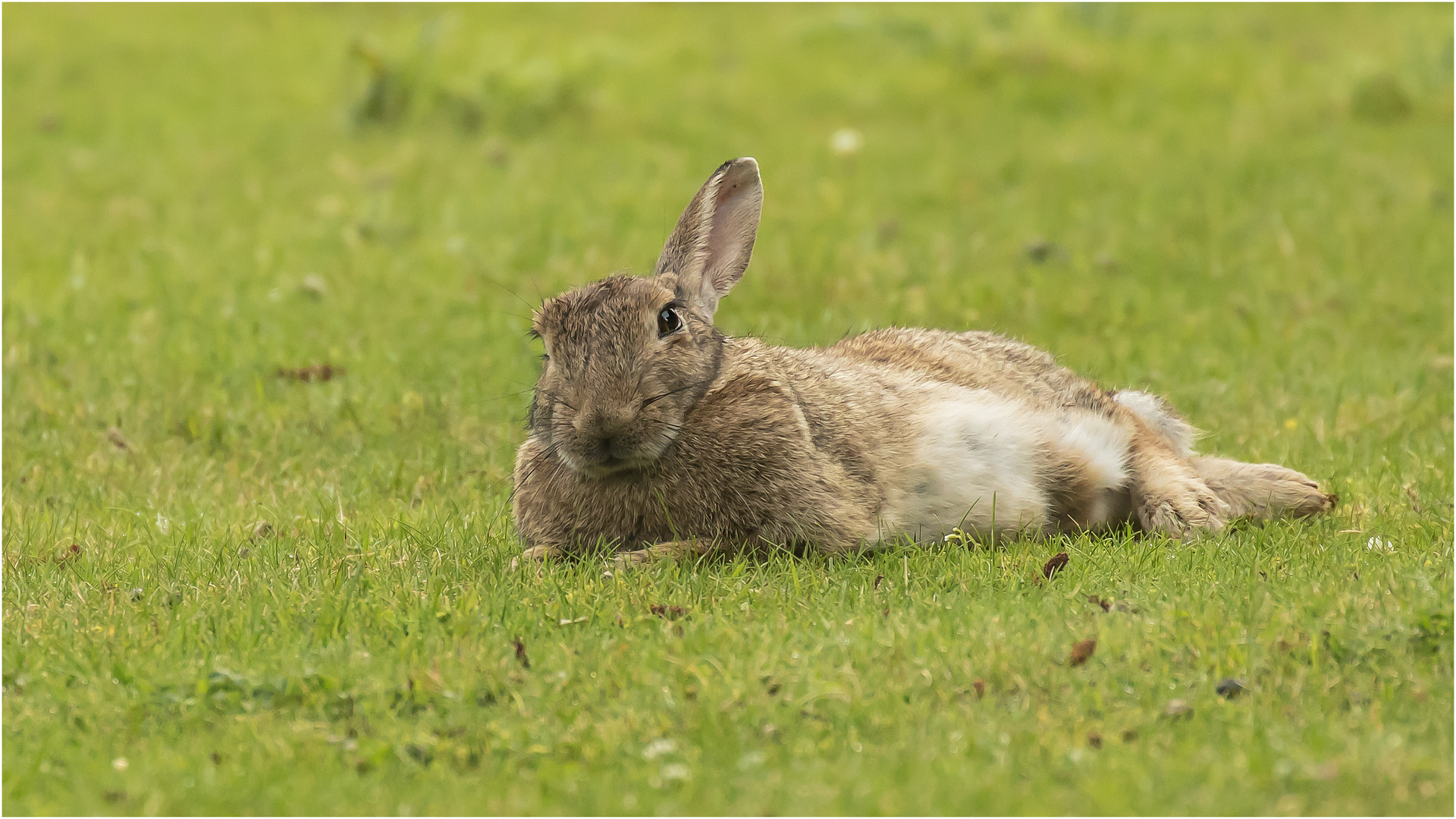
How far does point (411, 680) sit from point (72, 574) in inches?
76.8

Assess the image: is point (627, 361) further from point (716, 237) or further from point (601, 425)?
point (716, 237)

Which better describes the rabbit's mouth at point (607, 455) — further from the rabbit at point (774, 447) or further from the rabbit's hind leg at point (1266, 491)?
the rabbit's hind leg at point (1266, 491)

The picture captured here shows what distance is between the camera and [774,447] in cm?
586

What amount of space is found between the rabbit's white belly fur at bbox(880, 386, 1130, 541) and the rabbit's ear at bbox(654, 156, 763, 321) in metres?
0.96

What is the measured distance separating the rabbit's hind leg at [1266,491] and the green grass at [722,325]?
0.15m

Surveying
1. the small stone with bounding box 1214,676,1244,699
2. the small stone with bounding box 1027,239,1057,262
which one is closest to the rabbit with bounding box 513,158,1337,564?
the small stone with bounding box 1214,676,1244,699

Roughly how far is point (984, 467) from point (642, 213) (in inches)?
240

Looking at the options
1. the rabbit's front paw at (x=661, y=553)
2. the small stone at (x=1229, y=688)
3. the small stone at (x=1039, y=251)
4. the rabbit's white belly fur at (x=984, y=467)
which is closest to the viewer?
the small stone at (x=1229, y=688)

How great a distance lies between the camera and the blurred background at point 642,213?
8328 millimetres

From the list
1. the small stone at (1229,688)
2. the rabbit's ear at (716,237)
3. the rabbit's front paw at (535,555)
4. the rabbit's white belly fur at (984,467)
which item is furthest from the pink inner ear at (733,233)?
the small stone at (1229,688)

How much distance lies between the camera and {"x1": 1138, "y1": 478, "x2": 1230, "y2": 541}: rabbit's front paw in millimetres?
6227

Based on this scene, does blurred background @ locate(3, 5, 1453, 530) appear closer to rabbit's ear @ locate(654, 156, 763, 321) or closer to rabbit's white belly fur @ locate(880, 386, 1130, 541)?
rabbit's white belly fur @ locate(880, 386, 1130, 541)

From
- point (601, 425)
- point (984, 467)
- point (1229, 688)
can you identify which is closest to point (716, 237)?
point (601, 425)

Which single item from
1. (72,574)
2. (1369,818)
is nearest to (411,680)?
(72,574)
